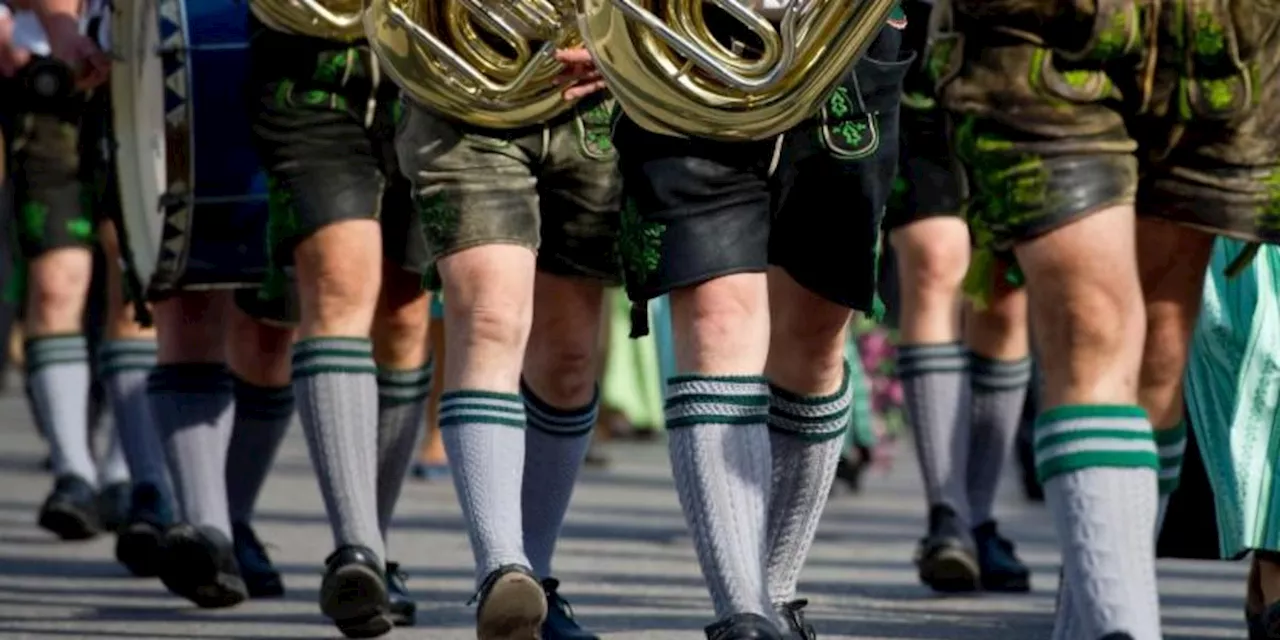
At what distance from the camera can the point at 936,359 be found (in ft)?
28.3

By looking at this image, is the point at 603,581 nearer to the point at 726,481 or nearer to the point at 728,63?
the point at 726,481

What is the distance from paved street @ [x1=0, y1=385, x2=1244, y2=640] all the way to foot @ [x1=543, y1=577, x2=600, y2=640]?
0.47 metres

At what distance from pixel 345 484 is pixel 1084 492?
2147 mm

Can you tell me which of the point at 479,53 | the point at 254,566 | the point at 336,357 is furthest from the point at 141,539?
the point at 479,53

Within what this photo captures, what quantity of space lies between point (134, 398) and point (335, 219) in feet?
7.95

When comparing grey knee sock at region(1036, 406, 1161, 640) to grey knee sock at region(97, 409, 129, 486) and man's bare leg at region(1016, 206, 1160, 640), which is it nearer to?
man's bare leg at region(1016, 206, 1160, 640)

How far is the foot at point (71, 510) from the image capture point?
9.91 metres

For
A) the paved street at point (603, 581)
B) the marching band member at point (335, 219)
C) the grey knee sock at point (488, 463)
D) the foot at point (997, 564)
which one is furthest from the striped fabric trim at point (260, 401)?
the grey knee sock at point (488, 463)

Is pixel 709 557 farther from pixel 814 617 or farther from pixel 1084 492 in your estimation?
pixel 814 617

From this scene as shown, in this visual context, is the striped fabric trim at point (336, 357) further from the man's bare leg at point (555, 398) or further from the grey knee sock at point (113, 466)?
the grey knee sock at point (113, 466)

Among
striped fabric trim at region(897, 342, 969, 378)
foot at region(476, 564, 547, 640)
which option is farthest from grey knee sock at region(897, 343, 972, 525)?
foot at region(476, 564, 547, 640)

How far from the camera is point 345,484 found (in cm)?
719

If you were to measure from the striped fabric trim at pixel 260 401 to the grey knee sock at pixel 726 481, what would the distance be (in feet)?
8.08

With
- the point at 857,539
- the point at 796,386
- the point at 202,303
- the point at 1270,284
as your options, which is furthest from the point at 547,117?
the point at 857,539
